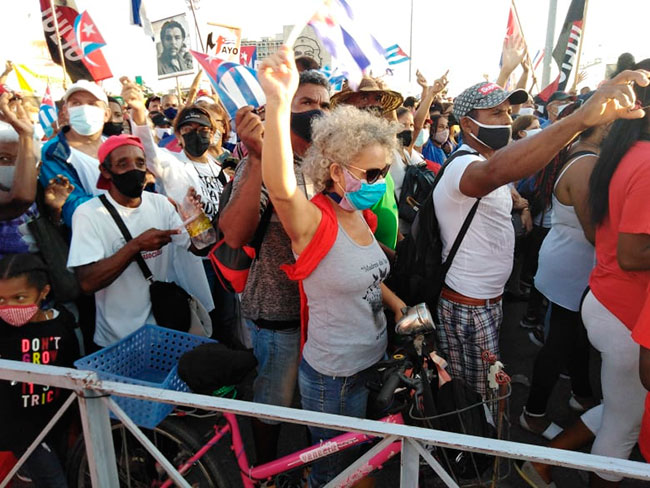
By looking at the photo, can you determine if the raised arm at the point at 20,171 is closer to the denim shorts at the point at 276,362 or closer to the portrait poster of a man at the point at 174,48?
the denim shorts at the point at 276,362

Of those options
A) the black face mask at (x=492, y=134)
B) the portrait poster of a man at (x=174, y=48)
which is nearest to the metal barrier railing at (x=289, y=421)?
the black face mask at (x=492, y=134)

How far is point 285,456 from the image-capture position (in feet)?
7.38

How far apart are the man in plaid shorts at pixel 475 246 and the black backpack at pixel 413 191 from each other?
125 centimetres

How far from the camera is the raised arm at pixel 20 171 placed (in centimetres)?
236

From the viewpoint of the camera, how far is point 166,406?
1970 millimetres

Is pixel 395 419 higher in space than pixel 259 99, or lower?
lower

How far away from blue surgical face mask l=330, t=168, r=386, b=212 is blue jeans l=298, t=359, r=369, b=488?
2.45ft

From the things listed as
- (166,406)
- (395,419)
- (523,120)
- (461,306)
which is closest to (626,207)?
(461,306)

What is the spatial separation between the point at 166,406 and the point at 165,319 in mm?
678

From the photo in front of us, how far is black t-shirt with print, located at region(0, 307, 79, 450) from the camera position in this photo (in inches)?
81.0

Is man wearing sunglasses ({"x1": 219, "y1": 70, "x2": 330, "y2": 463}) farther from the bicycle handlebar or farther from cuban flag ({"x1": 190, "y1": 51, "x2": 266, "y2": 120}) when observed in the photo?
the bicycle handlebar

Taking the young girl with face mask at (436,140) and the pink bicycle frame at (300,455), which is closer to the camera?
the pink bicycle frame at (300,455)

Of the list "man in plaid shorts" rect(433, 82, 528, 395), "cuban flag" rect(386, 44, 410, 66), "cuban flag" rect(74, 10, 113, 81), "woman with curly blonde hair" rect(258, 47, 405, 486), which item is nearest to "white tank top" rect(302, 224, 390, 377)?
"woman with curly blonde hair" rect(258, 47, 405, 486)

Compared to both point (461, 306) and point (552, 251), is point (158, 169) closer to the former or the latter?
point (461, 306)
